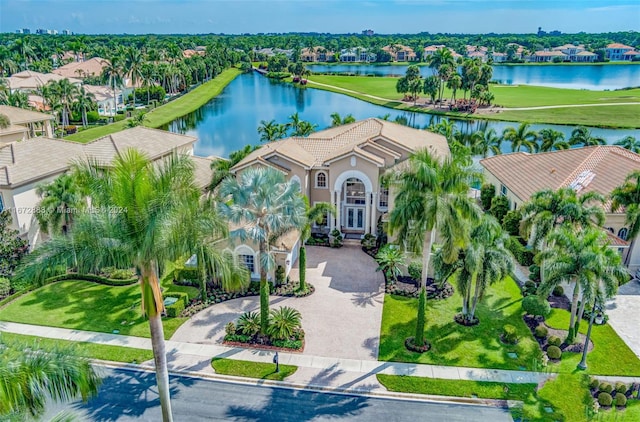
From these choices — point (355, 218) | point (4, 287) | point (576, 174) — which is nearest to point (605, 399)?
point (576, 174)

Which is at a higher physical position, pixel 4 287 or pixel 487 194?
pixel 487 194

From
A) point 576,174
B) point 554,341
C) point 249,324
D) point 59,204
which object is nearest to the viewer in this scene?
point 554,341

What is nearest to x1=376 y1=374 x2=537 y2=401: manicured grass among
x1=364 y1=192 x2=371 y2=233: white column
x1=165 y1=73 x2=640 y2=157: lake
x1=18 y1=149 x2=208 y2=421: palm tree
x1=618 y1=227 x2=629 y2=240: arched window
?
x1=18 y1=149 x2=208 y2=421: palm tree

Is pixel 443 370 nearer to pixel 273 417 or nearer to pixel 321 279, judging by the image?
pixel 273 417

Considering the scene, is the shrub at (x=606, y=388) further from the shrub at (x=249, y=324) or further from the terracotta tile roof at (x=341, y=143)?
the terracotta tile roof at (x=341, y=143)

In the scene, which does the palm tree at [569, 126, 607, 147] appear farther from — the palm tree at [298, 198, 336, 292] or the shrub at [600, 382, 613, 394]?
the shrub at [600, 382, 613, 394]

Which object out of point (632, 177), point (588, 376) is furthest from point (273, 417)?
point (632, 177)

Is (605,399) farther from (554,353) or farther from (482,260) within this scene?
(482,260)
